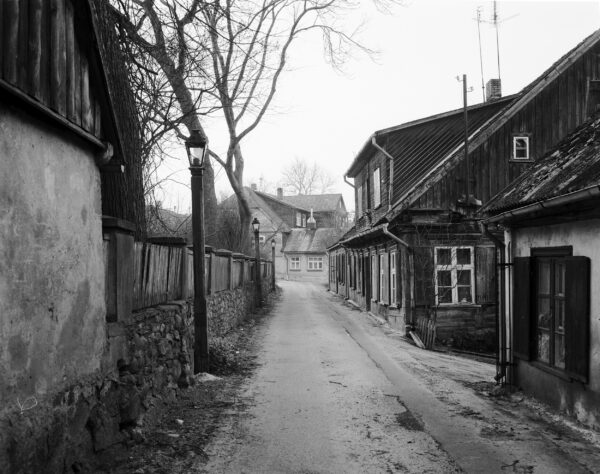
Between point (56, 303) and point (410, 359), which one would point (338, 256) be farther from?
point (56, 303)

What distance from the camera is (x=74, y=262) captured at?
464 centimetres

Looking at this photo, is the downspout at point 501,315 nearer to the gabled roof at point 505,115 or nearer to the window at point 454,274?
the gabled roof at point 505,115

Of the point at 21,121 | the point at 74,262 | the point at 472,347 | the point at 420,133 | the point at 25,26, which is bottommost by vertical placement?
the point at 472,347

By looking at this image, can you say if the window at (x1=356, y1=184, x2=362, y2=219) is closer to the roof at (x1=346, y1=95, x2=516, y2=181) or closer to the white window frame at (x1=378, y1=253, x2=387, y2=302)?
the white window frame at (x1=378, y1=253, x2=387, y2=302)

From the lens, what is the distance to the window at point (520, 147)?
17.6 m

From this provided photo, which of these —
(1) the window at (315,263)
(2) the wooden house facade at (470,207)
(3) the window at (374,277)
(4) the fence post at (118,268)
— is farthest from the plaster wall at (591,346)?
(1) the window at (315,263)

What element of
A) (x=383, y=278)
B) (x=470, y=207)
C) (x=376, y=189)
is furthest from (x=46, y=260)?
(x=376, y=189)

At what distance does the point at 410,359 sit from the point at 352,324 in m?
7.06

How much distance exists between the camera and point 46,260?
13.7ft

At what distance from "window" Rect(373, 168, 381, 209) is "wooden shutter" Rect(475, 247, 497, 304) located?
181 inches

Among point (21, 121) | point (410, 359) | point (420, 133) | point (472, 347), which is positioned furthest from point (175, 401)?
point (420, 133)

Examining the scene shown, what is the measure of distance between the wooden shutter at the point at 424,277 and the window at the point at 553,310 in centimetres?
861

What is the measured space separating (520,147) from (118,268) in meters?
15.1

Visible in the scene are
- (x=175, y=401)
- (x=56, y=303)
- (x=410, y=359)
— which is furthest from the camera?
(x=410, y=359)
